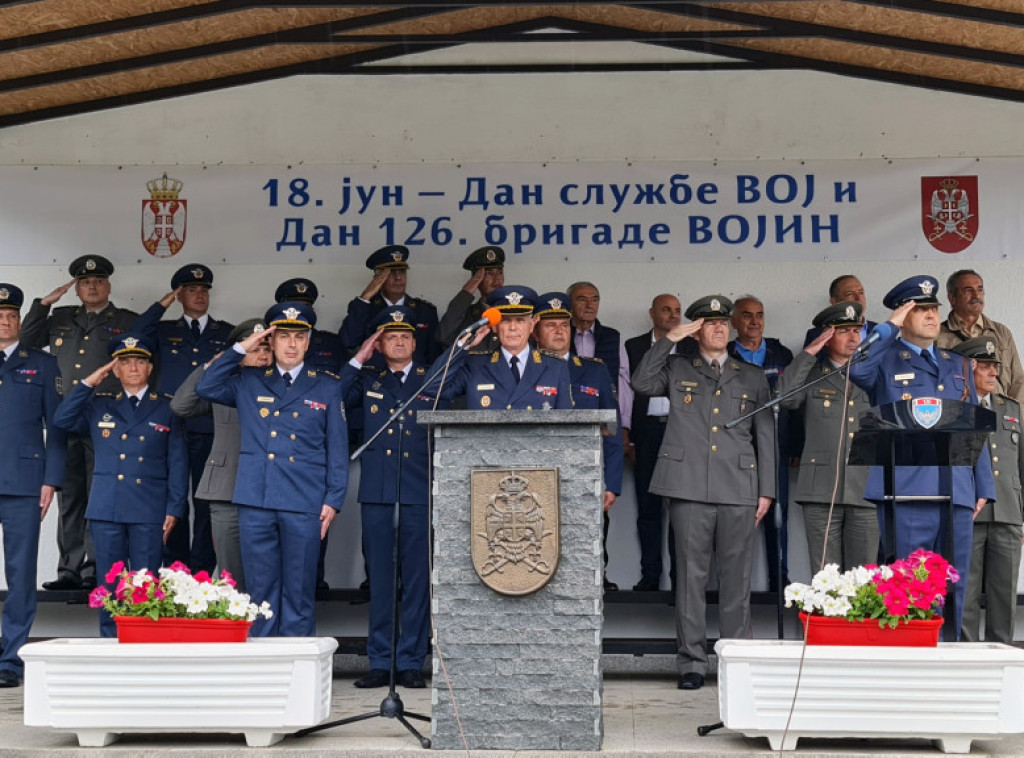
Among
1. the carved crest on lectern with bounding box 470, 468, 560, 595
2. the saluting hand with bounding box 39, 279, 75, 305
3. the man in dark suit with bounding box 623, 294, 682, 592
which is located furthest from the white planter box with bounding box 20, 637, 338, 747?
the saluting hand with bounding box 39, 279, 75, 305

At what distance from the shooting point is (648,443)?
720cm

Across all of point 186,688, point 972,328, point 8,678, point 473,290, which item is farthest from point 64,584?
point 972,328

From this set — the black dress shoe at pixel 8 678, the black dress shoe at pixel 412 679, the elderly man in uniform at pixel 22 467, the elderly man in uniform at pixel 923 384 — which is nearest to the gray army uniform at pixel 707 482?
the elderly man in uniform at pixel 923 384

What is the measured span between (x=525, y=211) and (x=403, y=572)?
2198 millimetres

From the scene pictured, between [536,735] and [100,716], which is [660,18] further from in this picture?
[100,716]

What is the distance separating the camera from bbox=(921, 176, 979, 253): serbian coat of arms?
7.44 metres

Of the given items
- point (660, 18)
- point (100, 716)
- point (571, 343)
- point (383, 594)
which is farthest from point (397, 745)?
point (660, 18)

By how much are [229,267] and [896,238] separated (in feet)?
11.9

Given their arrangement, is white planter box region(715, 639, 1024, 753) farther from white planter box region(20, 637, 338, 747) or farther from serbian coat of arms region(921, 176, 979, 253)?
serbian coat of arms region(921, 176, 979, 253)

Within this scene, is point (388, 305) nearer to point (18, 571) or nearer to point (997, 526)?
point (18, 571)

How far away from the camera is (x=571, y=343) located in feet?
23.4

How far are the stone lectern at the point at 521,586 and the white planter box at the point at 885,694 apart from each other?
1.85ft

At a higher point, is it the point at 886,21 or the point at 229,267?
the point at 886,21

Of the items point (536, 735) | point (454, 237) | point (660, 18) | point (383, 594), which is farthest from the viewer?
point (454, 237)
